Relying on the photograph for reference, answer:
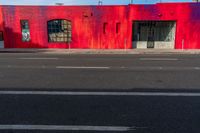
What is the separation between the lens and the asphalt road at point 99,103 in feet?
14.5

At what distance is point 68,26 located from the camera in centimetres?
2367

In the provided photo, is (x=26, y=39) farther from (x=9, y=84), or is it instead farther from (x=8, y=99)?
(x=8, y=99)

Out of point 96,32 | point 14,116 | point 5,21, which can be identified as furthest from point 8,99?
point 5,21

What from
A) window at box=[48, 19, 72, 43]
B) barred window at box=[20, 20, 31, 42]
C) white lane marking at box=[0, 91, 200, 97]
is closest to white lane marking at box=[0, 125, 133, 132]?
white lane marking at box=[0, 91, 200, 97]

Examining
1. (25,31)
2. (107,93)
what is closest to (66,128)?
(107,93)

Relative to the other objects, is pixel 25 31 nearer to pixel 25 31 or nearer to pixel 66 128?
pixel 25 31

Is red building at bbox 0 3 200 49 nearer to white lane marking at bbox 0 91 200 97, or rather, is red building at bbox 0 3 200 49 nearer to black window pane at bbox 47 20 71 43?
black window pane at bbox 47 20 71 43

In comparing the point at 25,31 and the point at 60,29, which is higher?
the point at 60,29

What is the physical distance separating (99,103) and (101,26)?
59.7 feet

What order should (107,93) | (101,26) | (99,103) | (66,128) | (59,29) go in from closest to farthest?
(66,128) < (99,103) < (107,93) < (101,26) < (59,29)

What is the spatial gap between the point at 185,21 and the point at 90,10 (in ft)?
29.2

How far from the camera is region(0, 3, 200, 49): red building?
22.8 m

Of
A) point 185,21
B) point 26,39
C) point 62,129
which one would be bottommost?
point 62,129

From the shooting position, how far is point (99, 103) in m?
5.73
